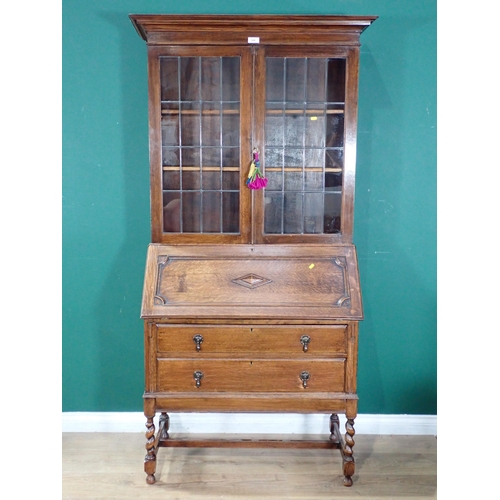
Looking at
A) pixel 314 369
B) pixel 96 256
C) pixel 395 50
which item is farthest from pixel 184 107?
pixel 314 369

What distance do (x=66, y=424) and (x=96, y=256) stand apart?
3.28ft

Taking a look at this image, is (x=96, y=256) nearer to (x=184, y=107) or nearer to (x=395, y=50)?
(x=184, y=107)

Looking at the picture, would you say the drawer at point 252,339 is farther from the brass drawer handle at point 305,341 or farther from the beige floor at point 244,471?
the beige floor at point 244,471

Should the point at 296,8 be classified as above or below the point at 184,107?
above

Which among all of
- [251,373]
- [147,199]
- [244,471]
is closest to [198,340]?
[251,373]

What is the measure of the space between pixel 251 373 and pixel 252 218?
0.74m

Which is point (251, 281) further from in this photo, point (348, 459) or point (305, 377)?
point (348, 459)

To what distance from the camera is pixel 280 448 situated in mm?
2576

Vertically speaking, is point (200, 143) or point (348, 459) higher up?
point (200, 143)

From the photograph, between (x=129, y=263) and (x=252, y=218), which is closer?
(x=252, y=218)

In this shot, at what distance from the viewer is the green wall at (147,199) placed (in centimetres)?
265

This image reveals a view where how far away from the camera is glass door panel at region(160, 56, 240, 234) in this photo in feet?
7.69

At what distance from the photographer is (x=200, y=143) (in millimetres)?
2406
